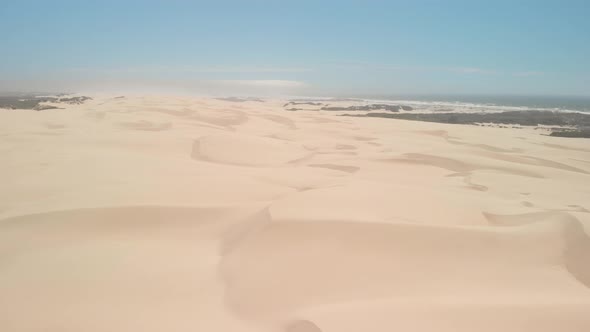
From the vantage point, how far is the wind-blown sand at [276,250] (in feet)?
7.99

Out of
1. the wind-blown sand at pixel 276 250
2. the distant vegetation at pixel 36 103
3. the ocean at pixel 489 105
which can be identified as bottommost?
the wind-blown sand at pixel 276 250

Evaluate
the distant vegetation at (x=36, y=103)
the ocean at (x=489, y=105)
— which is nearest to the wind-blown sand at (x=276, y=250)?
the distant vegetation at (x=36, y=103)

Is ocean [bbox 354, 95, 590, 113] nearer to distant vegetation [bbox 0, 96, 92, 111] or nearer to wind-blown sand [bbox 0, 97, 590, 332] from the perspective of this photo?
distant vegetation [bbox 0, 96, 92, 111]

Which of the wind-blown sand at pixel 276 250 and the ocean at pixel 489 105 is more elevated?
the ocean at pixel 489 105

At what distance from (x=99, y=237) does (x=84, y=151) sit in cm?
417

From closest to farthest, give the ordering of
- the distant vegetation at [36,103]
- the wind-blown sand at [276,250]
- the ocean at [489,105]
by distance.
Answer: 1. the wind-blown sand at [276,250]
2. the distant vegetation at [36,103]
3. the ocean at [489,105]

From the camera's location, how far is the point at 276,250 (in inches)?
129

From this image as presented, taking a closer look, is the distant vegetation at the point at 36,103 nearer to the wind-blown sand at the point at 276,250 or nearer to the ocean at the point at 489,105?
the wind-blown sand at the point at 276,250

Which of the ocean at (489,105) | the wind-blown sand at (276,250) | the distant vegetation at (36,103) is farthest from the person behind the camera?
the ocean at (489,105)

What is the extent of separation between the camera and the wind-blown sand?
2436 millimetres

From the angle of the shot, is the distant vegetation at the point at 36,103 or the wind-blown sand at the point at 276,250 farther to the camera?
the distant vegetation at the point at 36,103

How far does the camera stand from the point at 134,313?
2.43 metres

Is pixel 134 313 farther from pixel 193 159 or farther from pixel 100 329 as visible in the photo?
pixel 193 159

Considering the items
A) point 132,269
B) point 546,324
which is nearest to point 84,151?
point 132,269
